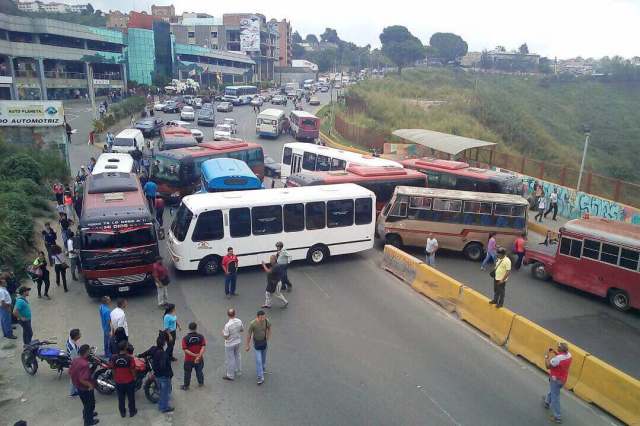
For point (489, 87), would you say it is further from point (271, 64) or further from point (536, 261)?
point (536, 261)

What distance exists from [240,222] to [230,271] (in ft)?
7.24

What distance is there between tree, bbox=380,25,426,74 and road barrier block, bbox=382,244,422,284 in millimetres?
113631

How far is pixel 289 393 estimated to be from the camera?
9.57m

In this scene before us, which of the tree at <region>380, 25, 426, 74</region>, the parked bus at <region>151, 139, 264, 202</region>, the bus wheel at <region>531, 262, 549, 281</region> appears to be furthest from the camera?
the tree at <region>380, 25, 426, 74</region>

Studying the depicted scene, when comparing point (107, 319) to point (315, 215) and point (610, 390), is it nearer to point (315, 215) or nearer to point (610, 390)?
point (315, 215)

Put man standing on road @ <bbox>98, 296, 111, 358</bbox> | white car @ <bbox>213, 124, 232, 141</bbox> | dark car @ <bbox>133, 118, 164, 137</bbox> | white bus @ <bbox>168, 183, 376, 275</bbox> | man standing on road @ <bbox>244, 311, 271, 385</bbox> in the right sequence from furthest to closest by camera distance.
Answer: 1. dark car @ <bbox>133, 118, 164, 137</bbox>
2. white car @ <bbox>213, 124, 232, 141</bbox>
3. white bus @ <bbox>168, 183, 376, 275</bbox>
4. man standing on road @ <bbox>98, 296, 111, 358</bbox>
5. man standing on road @ <bbox>244, 311, 271, 385</bbox>

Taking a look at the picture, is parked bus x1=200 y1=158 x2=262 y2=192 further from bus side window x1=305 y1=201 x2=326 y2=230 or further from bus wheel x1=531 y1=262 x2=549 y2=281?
bus wheel x1=531 y1=262 x2=549 y2=281

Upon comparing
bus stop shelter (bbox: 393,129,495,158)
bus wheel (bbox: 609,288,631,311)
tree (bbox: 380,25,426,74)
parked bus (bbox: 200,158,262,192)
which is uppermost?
tree (bbox: 380,25,426,74)

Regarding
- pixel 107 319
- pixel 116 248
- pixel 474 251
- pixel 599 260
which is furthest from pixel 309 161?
pixel 107 319

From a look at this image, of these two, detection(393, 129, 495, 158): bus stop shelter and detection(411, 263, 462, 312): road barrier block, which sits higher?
detection(393, 129, 495, 158): bus stop shelter

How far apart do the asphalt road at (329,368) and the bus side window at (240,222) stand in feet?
4.84

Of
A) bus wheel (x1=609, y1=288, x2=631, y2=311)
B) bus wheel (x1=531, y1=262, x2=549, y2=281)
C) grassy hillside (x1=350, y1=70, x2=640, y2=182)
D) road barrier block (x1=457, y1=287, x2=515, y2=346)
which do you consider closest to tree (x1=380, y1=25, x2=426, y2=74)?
grassy hillside (x1=350, y1=70, x2=640, y2=182)

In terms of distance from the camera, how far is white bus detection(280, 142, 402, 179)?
23.7m

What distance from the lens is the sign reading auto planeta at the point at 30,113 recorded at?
24.3 metres
